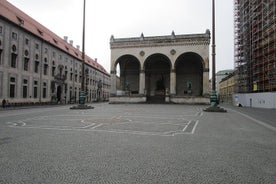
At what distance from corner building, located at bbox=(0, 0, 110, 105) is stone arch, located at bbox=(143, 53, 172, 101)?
18.6 metres

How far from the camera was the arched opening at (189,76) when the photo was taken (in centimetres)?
5269

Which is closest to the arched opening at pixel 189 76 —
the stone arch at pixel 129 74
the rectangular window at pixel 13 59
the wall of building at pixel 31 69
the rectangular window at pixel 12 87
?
the stone arch at pixel 129 74

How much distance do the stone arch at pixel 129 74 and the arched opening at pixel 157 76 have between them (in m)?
3.03

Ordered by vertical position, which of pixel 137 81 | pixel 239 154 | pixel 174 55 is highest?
pixel 174 55

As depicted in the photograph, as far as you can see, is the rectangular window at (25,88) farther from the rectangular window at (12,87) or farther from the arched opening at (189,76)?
the arched opening at (189,76)

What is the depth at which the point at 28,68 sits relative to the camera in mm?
39250

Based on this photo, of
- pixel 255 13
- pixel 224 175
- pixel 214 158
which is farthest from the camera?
pixel 255 13

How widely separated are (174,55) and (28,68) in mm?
31166

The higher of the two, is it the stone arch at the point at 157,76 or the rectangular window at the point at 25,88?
the stone arch at the point at 157,76

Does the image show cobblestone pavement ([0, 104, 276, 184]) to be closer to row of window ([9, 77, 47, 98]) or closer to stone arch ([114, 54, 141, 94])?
row of window ([9, 77, 47, 98])

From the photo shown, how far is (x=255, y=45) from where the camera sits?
4275cm

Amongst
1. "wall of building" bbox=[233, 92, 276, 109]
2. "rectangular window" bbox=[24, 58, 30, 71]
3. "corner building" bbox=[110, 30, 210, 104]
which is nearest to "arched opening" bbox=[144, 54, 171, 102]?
"corner building" bbox=[110, 30, 210, 104]

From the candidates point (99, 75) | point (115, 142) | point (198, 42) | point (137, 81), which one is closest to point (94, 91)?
point (99, 75)

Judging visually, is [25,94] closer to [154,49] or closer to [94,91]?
[154,49]
